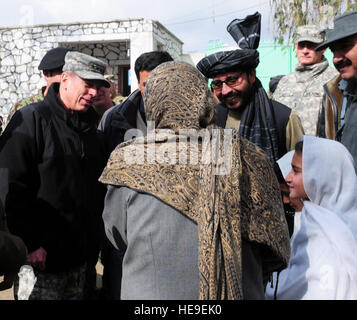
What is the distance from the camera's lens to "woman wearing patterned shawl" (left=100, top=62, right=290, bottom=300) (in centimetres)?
Answer: 162

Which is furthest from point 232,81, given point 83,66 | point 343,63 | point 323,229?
point 323,229

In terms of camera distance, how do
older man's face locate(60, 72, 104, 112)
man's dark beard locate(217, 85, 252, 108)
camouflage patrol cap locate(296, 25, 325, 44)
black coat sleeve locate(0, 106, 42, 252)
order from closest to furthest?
black coat sleeve locate(0, 106, 42, 252) < older man's face locate(60, 72, 104, 112) < man's dark beard locate(217, 85, 252, 108) < camouflage patrol cap locate(296, 25, 325, 44)

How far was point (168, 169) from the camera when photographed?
1715 millimetres

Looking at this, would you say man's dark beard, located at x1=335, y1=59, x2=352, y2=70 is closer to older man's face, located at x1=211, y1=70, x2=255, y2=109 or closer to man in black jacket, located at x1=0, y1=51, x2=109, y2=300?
older man's face, located at x1=211, y1=70, x2=255, y2=109

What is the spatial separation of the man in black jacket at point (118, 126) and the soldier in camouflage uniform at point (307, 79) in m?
1.56

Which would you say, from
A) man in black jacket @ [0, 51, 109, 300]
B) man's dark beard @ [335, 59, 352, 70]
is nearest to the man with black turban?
man's dark beard @ [335, 59, 352, 70]

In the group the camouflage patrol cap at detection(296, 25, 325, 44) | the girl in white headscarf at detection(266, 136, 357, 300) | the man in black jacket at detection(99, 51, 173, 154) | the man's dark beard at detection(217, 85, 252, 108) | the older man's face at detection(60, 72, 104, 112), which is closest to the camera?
the girl in white headscarf at detection(266, 136, 357, 300)

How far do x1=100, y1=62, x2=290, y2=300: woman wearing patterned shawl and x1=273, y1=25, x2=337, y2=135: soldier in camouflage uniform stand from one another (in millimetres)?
2924

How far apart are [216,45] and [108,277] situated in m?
11.7

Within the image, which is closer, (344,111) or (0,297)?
(344,111)

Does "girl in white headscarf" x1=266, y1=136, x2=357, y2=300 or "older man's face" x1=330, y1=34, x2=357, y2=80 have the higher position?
"older man's face" x1=330, y1=34, x2=357, y2=80

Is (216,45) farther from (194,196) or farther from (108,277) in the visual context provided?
(194,196)

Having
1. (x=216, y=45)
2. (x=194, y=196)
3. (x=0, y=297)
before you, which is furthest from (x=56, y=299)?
(x=216, y=45)
